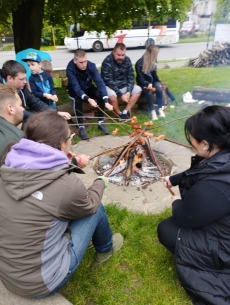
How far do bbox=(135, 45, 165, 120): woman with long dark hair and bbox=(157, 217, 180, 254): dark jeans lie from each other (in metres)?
3.48

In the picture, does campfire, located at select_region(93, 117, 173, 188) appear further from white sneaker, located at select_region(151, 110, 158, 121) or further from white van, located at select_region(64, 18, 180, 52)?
white van, located at select_region(64, 18, 180, 52)

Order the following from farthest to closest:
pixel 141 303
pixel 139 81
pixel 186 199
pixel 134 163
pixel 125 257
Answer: pixel 139 81 → pixel 134 163 → pixel 125 257 → pixel 141 303 → pixel 186 199

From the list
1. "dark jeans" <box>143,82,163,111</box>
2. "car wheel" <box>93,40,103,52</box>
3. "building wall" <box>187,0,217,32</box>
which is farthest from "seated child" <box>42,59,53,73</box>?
"building wall" <box>187,0,217,32</box>

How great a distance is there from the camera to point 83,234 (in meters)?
1.93

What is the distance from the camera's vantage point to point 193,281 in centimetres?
192

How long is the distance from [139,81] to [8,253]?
4806 millimetres

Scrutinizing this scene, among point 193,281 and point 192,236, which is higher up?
point 192,236

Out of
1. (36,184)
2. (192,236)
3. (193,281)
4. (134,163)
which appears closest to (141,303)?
(193,281)

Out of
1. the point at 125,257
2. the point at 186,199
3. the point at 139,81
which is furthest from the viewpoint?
the point at 139,81

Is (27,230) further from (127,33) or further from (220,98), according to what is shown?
(127,33)

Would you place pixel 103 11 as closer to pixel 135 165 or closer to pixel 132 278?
pixel 135 165

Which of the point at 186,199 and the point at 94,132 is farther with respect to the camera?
the point at 94,132

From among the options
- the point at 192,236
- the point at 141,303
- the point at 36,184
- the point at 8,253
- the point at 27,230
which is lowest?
the point at 141,303

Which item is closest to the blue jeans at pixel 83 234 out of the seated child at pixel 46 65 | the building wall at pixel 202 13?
the seated child at pixel 46 65
